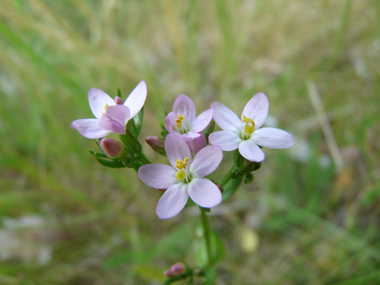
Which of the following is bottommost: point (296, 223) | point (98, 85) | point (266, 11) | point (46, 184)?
point (296, 223)

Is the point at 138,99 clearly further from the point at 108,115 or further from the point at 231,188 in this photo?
the point at 231,188

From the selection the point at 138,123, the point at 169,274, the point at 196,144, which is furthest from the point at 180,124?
the point at 169,274

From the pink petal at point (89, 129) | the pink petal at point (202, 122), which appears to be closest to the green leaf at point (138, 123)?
the pink petal at point (89, 129)

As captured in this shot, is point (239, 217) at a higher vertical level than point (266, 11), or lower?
lower

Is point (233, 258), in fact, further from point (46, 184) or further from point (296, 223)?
point (46, 184)

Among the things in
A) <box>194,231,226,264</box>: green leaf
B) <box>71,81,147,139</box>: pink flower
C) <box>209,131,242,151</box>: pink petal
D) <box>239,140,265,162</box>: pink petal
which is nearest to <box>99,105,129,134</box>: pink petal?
<box>71,81,147,139</box>: pink flower

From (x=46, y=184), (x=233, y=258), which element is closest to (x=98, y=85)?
(x=46, y=184)
